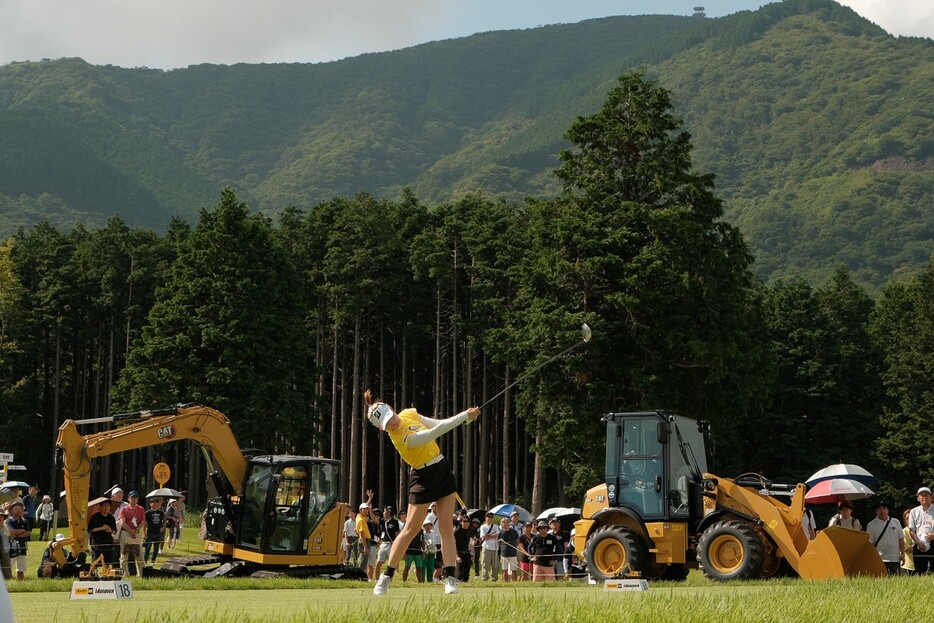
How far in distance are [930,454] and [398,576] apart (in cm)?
3746

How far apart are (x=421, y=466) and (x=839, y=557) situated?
28.8 ft

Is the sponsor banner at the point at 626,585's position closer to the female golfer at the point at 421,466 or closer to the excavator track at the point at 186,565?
the female golfer at the point at 421,466

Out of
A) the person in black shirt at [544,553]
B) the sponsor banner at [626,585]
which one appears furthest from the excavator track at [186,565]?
the sponsor banner at [626,585]

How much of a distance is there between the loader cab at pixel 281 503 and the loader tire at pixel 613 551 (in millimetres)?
6809

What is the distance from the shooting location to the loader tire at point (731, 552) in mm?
20031

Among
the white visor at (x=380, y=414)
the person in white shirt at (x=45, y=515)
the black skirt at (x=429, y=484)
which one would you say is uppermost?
the white visor at (x=380, y=414)

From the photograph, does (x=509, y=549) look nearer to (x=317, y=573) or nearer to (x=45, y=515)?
(x=317, y=573)

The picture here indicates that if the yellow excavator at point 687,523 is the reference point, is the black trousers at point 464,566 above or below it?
below

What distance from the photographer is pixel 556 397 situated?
42.9 m

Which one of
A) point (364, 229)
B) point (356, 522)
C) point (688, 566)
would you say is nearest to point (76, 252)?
point (364, 229)

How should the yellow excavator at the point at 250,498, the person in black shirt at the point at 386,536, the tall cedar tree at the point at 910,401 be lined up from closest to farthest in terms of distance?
the yellow excavator at the point at 250,498
the person in black shirt at the point at 386,536
the tall cedar tree at the point at 910,401

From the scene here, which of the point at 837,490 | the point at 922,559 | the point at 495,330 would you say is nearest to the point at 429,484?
the point at 922,559

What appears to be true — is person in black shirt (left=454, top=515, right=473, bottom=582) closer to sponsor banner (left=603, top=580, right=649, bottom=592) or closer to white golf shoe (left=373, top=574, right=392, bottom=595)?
sponsor banner (left=603, top=580, right=649, bottom=592)

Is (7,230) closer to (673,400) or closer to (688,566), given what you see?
(673,400)
